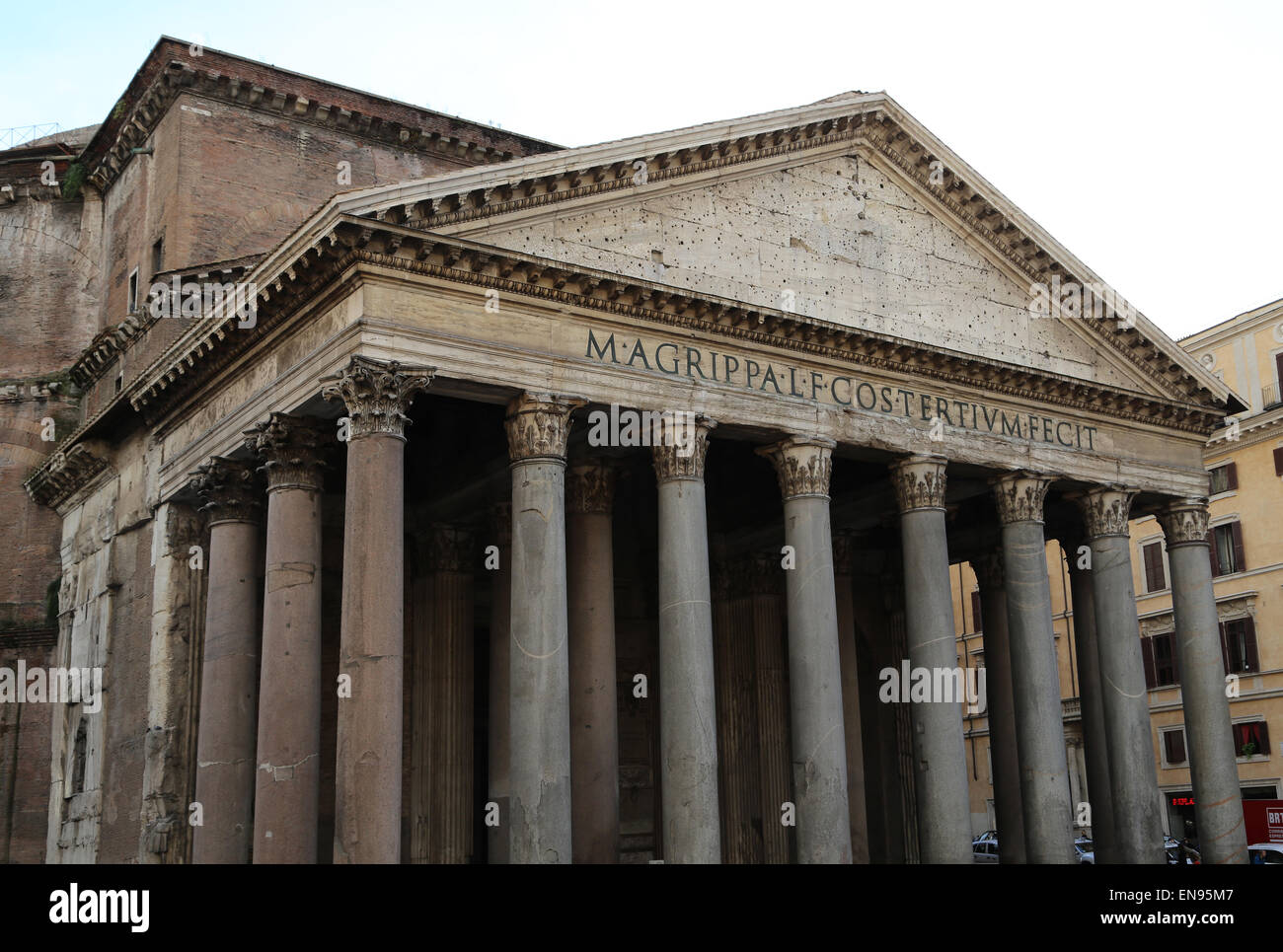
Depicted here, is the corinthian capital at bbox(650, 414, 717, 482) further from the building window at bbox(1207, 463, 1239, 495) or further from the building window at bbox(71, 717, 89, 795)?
the building window at bbox(1207, 463, 1239, 495)

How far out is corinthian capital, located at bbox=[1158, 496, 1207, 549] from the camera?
19908mm

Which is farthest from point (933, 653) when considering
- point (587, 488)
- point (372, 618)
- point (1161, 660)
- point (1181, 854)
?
point (1161, 660)

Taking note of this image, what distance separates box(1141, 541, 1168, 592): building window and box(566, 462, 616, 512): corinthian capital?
814 inches

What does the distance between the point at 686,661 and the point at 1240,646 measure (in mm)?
20626

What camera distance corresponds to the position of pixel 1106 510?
62.4 ft

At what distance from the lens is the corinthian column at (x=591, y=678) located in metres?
14.9

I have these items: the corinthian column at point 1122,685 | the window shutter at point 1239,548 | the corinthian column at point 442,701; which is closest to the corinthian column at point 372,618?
the corinthian column at point 442,701

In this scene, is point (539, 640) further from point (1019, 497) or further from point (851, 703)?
point (851, 703)

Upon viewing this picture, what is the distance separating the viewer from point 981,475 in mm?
18266

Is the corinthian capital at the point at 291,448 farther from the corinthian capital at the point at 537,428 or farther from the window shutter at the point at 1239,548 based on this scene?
the window shutter at the point at 1239,548
